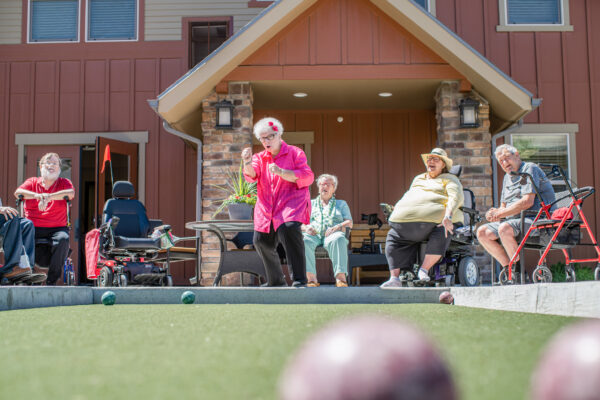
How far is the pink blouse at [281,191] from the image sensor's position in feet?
18.8

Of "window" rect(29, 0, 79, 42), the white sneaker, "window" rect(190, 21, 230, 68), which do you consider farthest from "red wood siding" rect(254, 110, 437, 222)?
the white sneaker

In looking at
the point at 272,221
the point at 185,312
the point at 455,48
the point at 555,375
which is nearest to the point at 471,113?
the point at 455,48

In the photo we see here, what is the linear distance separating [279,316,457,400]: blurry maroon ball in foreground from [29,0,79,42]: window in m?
11.5

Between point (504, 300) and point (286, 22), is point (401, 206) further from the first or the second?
point (286, 22)

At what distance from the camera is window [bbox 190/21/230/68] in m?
11.7

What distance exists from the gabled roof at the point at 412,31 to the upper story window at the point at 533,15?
130 inches

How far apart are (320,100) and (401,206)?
12.7ft

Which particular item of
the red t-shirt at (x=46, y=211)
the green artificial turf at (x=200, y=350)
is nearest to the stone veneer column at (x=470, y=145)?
the green artificial turf at (x=200, y=350)

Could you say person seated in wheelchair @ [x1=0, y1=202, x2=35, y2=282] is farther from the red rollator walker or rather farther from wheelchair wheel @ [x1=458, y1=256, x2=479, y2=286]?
the red rollator walker

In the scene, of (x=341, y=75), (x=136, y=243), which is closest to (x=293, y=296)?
(x=136, y=243)

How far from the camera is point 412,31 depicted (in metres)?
8.57

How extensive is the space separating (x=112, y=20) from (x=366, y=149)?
473 cm

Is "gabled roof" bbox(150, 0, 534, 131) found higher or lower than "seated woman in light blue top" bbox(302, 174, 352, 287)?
higher

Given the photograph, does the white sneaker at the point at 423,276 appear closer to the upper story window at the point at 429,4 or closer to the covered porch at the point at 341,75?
the covered porch at the point at 341,75
